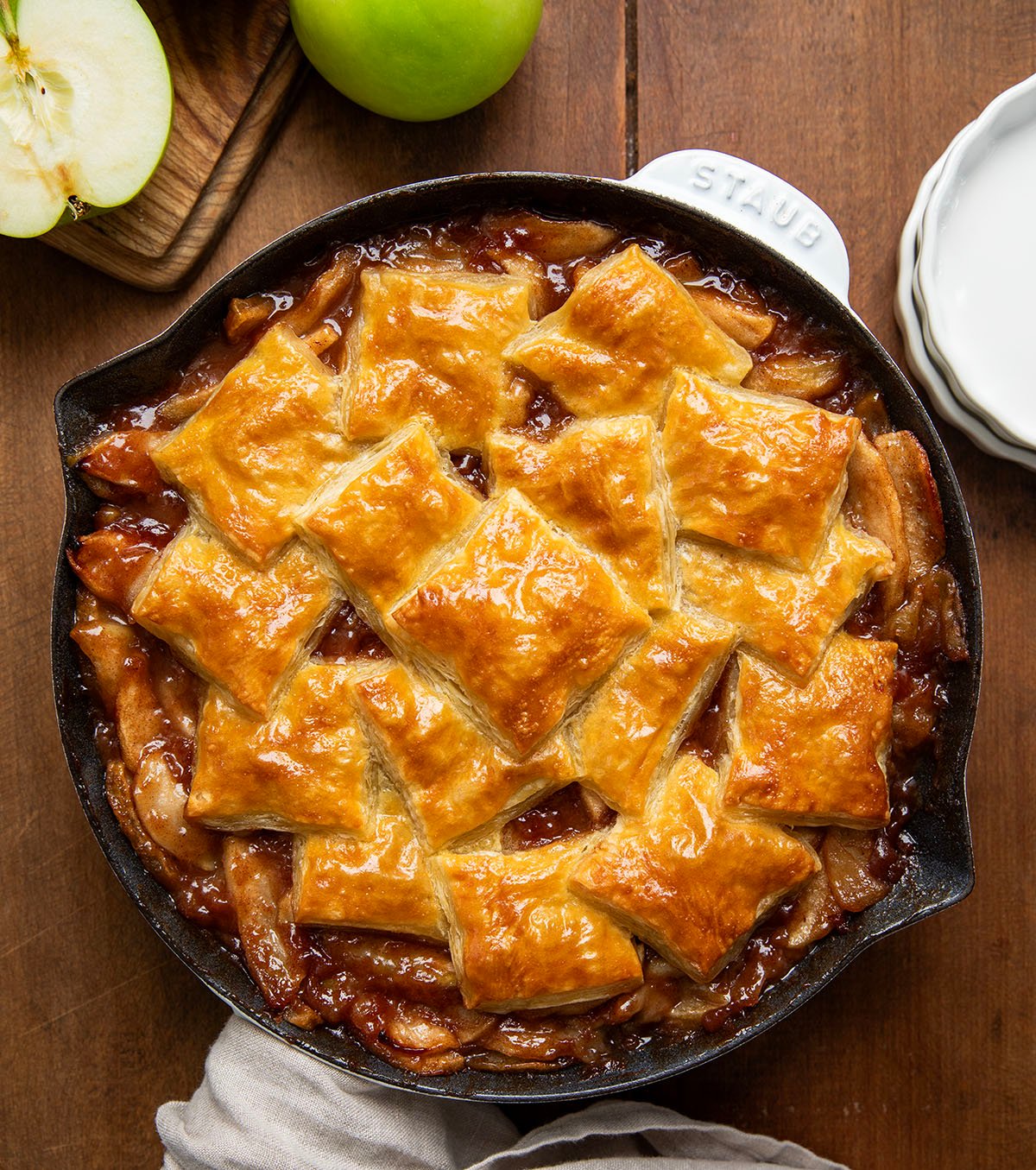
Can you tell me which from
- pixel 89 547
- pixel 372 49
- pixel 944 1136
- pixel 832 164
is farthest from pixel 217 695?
pixel 944 1136

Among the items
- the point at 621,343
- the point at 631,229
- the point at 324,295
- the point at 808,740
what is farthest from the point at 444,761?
the point at 631,229

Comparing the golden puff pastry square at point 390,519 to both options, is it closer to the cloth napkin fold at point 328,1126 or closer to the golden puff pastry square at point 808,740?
the golden puff pastry square at point 808,740

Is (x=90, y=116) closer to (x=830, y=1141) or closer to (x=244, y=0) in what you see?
(x=244, y=0)

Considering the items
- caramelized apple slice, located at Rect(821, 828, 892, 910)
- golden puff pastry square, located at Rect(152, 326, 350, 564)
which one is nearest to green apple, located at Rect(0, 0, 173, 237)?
golden puff pastry square, located at Rect(152, 326, 350, 564)

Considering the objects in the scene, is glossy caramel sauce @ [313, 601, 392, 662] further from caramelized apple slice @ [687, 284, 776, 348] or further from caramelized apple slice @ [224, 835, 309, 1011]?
caramelized apple slice @ [687, 284, 776, 348]

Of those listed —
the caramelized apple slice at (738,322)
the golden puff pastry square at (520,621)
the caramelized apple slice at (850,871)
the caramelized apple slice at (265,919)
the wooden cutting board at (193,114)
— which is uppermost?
the wooden cutting board at (193,114)

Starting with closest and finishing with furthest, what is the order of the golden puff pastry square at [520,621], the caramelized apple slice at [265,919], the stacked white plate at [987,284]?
1. the golden puff pastry square at [520,621]
2. the caramelized apple slice at [265,919]
3. the stacked white plate at [987,284]

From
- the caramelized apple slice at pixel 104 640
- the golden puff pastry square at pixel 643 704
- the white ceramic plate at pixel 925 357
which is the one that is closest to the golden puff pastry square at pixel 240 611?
the caramelized apple slice at pixel 104 640
